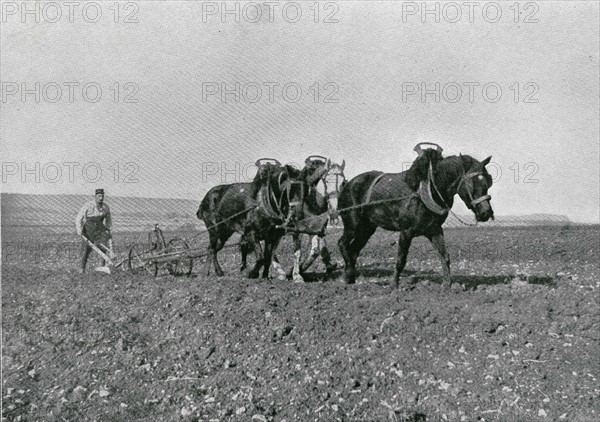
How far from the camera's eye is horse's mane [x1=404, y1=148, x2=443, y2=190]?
806 centimetres

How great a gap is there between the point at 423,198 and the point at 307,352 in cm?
308

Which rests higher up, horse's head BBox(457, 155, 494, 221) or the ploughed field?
horse's head BBox(457, 155, 494, 221)

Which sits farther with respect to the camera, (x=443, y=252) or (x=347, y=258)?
(x=347, y=258)

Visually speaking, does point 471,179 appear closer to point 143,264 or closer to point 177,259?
point 177,259

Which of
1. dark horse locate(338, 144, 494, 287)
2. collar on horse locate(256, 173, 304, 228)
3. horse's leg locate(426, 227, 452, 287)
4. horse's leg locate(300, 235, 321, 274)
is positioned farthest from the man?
horse's leg locate(426, 227, 452, 287)

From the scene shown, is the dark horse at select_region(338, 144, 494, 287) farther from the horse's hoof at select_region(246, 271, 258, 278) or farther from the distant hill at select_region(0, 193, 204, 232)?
the distant hill at select_region(0, 193, 204, 232)

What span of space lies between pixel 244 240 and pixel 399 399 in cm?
623

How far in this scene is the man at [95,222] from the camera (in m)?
11.1

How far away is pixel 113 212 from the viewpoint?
62.5 metres

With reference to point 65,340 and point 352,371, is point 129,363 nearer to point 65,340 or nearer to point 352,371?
point 65,340

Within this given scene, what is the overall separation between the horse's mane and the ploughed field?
1606 millimetres

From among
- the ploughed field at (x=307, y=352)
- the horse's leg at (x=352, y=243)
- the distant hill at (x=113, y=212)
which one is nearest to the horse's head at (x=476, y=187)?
the ploughed field at (x=307, y=352)

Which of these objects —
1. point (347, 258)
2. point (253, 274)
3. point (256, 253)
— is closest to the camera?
point (347, 258)

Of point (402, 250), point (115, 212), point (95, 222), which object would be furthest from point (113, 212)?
point (402, 250)
